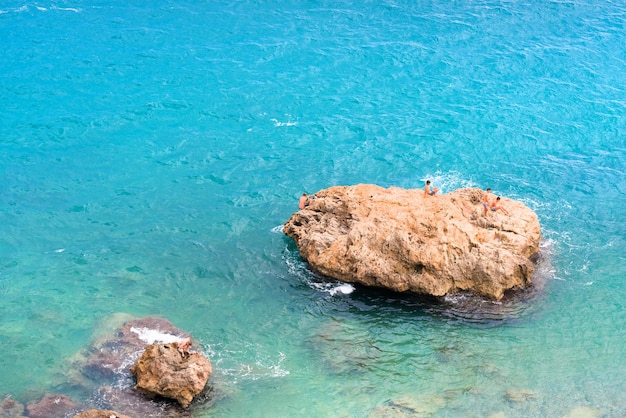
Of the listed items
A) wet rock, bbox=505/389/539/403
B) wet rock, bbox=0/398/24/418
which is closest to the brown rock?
wet rock, bbox=0/398/24/418

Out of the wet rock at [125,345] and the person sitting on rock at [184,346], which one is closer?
the person sitting on rock at [184,346]

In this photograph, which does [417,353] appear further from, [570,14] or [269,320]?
[570,14]

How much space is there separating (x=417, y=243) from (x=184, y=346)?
1032 centimetres

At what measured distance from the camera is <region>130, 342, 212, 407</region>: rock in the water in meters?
24.6

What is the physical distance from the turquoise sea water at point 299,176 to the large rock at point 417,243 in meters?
1.03

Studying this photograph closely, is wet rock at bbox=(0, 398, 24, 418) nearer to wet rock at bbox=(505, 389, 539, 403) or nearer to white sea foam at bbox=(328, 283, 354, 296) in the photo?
white sea foam at bbox=(328, 283, 354, 296)

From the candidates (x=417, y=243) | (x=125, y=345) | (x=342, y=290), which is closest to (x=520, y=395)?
(x=417, y=243)

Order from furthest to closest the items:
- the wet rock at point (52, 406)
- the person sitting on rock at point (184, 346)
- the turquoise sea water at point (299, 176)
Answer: the turquoise sea water at point (299, 176) < the person sitting on rock at point (184, 346) < the wet rock at point (52, 406)

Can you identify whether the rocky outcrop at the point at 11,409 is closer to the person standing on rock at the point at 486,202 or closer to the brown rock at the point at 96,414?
the brown rock at the point at 96,414

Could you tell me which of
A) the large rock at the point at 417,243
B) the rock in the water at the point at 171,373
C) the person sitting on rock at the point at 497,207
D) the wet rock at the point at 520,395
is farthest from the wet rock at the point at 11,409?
the person sitting on rock at the point at 497,207

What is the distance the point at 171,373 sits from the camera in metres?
24.7

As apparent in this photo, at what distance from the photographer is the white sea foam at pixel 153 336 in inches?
1102

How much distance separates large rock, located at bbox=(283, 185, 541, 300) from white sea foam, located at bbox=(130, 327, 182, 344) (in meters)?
6.90

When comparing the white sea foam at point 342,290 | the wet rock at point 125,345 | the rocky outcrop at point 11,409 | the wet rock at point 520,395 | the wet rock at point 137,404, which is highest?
the white sea foam at point 342,290
